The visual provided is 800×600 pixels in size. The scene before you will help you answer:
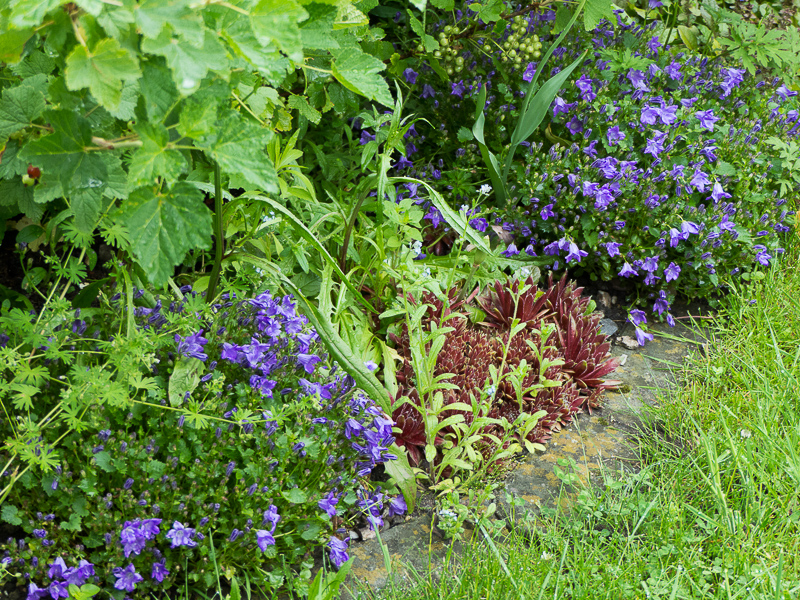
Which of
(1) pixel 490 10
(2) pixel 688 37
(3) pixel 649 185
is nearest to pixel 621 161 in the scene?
(3) pixel 649 185

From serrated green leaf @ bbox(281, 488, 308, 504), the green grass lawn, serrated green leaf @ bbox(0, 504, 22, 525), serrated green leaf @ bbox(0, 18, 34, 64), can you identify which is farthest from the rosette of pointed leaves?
serrated green leaf @ bbox(0, 18, 34, 64)

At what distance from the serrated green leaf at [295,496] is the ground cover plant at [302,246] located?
1cm

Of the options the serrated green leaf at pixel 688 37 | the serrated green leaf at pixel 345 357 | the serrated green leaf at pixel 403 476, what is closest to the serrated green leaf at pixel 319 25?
the serrated green leaf at pixel 345 357

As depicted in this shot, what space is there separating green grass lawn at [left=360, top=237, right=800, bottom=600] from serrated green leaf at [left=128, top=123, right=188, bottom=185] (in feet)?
3.91

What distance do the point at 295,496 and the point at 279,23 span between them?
117 cm

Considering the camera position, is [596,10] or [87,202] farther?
[596,10]

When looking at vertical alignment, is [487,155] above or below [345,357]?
above

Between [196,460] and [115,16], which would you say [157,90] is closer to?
[115,16]

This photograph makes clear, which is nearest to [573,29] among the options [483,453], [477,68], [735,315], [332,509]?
[477,68]

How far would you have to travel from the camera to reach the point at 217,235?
1.92 metres

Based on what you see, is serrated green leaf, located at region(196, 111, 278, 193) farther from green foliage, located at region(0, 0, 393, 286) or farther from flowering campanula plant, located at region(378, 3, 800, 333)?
flowering campanula plant, located at region(378, 3, 800, 333)

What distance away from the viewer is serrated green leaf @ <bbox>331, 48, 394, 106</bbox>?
4.91 ft

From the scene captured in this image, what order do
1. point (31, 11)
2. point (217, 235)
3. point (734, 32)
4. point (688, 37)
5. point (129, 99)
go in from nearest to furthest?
point (31, 11)
point (129, 99)
point (217, 235)
point (734, 32)
point (688, 37)

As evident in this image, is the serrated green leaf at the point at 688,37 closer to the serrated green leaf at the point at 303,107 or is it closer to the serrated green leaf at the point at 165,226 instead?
the serrated green leaf at the point at 303,107
